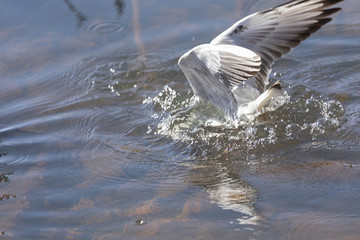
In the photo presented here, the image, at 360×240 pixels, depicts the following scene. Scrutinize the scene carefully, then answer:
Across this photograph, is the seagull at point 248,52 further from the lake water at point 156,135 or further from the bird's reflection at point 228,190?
the bird's reflection at point 228,190

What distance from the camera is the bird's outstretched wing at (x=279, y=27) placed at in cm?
463

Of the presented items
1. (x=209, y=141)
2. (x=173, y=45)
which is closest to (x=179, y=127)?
(x=209, y=141)

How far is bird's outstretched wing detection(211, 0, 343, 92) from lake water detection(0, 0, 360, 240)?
77 centimetres

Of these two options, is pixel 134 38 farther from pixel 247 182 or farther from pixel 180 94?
pixel 247 182

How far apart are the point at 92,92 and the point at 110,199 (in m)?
2.28

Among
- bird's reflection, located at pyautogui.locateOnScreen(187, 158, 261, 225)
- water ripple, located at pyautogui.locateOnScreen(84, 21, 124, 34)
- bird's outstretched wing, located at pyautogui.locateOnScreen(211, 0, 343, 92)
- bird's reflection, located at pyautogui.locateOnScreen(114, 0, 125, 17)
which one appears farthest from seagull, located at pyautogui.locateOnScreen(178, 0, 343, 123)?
bird's reflection, located at pyautogui.locateOnScreen(114, 0, 125, 17)

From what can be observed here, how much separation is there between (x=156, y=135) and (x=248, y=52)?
147cm

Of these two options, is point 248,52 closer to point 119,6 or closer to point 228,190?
point 228,190

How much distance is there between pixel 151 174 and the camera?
448 centimetres

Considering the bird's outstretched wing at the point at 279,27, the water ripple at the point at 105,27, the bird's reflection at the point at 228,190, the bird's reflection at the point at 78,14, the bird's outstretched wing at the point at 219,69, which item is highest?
the bird's reflection at the point at 78,14

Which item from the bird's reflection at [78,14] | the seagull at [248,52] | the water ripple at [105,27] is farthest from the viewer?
the bird's reflection at [78,14]

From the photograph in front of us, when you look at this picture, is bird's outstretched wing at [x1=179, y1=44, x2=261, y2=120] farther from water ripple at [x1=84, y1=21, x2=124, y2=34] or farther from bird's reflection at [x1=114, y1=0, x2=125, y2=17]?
bird's reflection at [x1=114, y1=0, x2=125, y2=17]

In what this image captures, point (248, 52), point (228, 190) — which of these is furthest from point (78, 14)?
point (228, 190)

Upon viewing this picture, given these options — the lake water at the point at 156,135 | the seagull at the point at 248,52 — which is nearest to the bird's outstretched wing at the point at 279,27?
the seagull at the point at 248,52
